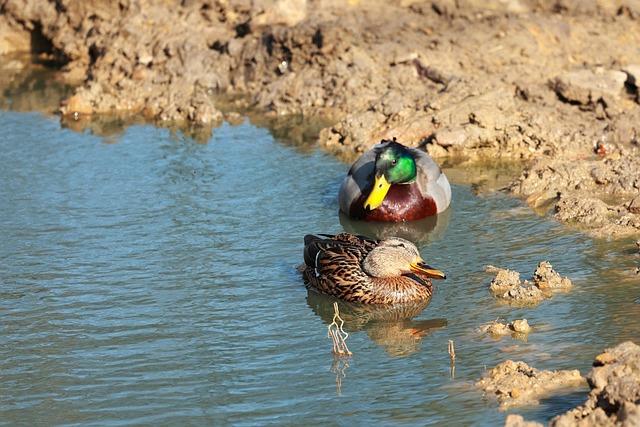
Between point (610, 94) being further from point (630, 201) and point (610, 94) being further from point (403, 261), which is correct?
point (403, 261)

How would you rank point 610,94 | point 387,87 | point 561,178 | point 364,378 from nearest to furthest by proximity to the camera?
point 364,378, point 561,178, point 610,94, point 387,87

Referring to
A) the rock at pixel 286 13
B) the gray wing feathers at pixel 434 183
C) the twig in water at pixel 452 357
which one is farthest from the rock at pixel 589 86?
the twig in water at pixel 452 357

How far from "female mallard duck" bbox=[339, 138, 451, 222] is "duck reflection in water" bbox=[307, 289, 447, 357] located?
1.96 metres

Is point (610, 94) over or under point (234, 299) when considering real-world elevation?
over

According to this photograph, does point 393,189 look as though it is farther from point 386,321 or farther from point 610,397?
point 610,397

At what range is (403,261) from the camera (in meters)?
8.77

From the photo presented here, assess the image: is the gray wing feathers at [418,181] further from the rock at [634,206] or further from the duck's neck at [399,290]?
the duck's neck at [399,290]

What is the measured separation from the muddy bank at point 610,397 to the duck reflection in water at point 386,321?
178 centimetres

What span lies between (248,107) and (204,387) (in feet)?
26.0

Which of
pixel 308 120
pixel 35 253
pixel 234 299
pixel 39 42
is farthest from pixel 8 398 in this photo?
pixel 39 42

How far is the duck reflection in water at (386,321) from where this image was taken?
25.9ft

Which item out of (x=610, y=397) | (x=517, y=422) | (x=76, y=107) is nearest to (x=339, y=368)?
(x=517, y=422)

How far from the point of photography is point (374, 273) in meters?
8.78

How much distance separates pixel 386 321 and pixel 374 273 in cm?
47
